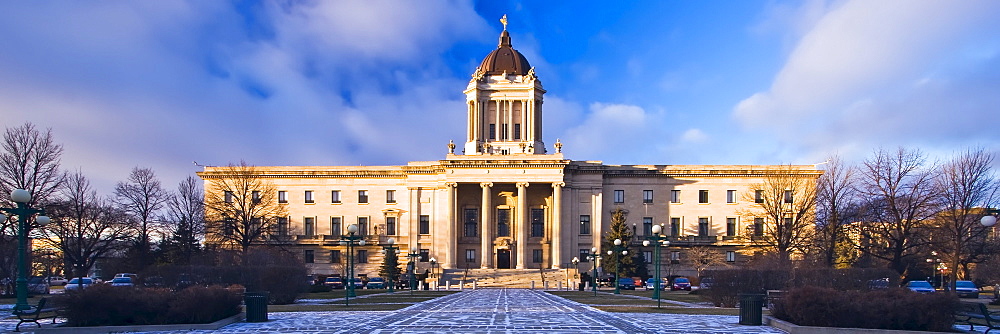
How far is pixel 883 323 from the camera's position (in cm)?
2177

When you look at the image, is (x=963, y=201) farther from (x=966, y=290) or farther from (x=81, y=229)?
(x=81, y=229)

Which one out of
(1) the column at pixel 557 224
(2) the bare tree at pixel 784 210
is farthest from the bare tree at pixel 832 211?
(1) the column at pixel 557 224

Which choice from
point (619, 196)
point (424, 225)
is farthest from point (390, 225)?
point (619, 196)

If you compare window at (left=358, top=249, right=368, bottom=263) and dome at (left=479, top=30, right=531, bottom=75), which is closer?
window at (left=358, top=249, right=368, bottom=263)

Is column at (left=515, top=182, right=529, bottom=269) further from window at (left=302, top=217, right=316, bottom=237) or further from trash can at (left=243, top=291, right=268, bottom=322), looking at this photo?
trash can at (left=243, top=291, right=268, bottom=322)

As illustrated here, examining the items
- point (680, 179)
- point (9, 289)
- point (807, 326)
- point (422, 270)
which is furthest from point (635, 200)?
point (807, 326)

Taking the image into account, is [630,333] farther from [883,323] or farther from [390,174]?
[390,174]

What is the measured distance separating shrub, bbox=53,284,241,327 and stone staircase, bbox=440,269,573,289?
52.9 m

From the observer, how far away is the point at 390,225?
93.1 metres

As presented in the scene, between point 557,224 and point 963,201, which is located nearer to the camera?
point 963,201

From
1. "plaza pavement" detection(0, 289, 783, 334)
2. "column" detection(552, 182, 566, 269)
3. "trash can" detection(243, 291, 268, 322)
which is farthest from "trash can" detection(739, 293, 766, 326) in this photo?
"column" detection(552, 182, 566, 269)

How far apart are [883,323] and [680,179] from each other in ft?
233

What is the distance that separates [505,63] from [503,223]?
61.9ft

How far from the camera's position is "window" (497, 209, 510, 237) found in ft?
298
